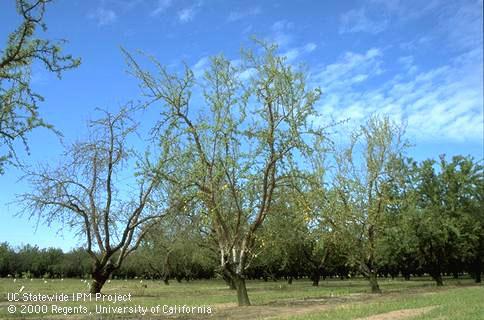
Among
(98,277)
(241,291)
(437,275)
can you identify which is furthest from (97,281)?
(437,275)

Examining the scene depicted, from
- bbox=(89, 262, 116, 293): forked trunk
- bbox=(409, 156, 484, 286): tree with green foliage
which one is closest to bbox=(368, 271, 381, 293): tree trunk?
bbox=(409, 156, 484, 286): tree with green foliage

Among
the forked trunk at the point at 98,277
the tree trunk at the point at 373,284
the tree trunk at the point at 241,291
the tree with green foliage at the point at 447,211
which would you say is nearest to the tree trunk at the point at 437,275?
the tree with green foliage at the point at 447,211

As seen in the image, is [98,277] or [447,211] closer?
[98,277]

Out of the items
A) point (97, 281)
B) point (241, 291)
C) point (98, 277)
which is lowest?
point (241, 291)

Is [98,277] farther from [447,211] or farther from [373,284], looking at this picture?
[447,211]

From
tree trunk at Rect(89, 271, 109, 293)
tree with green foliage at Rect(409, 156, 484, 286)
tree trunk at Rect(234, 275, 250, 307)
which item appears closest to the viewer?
tree trunk at Rect(234, 275, 250, 307)

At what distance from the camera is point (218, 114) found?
21.5 m

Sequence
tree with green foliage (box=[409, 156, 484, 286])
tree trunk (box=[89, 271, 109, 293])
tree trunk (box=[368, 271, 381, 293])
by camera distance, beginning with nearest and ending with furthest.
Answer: tree trunk (box=[89, 271, 109, 293])
tree trunk (box=[368, 271, 381, 293])
tree with green foliage (box=[409, 156, 484, 286])

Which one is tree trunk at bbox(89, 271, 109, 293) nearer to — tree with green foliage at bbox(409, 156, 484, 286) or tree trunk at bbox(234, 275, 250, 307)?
tree trunk at bbox(234, 275, 250, 307)

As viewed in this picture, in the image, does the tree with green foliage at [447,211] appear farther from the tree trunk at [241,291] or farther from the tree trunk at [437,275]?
the tree trunk at [241,291]

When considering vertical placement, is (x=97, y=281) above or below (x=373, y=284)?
above

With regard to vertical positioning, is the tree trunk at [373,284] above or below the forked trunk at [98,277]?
below

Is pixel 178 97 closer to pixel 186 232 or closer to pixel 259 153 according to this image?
pixel 259 153

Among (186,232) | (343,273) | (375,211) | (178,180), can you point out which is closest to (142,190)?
(186,232)
